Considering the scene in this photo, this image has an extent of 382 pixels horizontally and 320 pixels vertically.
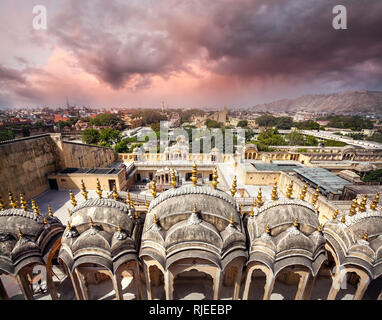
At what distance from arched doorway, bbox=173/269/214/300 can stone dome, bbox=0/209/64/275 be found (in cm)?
682

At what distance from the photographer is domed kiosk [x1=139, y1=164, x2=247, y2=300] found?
7.17 meters

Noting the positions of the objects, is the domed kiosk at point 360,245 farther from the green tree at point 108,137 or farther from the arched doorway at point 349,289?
the green tree at point 108,137

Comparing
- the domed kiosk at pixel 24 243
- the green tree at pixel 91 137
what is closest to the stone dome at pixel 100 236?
the domed kiosk at pixel 24 243

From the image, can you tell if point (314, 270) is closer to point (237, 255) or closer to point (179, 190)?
point (237, 255)

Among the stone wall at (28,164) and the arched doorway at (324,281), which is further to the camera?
the stone wall at (28,164)

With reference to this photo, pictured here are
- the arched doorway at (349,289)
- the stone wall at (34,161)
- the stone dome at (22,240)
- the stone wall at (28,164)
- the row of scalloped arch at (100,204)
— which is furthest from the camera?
the stone wall at (34,161)

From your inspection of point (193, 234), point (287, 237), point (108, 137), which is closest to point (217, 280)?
point (193, 234)

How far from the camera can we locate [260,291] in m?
9.93

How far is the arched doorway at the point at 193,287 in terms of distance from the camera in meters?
9.57

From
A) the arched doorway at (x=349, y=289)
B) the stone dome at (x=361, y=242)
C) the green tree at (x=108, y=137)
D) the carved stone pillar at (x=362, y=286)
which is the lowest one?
the arched doorway at (x=349, y=289)

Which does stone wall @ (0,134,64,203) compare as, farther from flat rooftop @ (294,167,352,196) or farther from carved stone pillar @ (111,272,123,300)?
flat rooftop @ (294,167,352,196)

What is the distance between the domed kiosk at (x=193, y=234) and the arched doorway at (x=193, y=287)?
2048 millimetres
